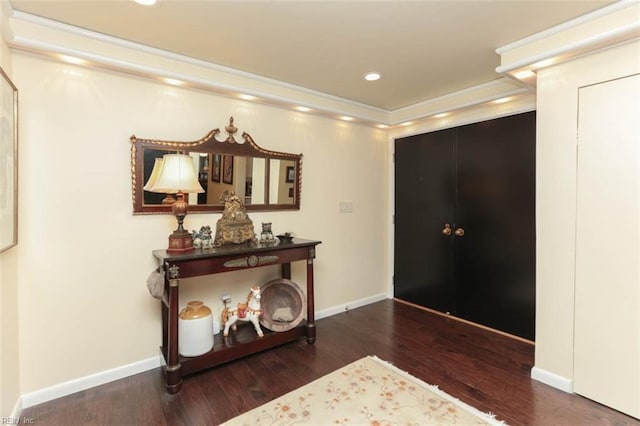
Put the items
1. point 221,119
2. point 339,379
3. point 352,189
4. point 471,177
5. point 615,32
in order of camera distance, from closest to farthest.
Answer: point 615,32, point 339,379, point 221,119, point 471,177, point 352,189

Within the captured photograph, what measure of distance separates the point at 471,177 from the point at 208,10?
282cm

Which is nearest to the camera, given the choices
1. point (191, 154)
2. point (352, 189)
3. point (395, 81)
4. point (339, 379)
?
point (339, 379)

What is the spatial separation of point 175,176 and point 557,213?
107 inches

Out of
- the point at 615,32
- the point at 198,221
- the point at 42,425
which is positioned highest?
the point at 615,32

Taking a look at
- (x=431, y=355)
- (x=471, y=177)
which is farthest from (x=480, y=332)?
(x=471, y=177)

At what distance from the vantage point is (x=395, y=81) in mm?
3000

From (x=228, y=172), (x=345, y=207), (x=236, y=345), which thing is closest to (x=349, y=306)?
(x=345, y=207)

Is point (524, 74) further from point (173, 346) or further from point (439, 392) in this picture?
point (173, 346)

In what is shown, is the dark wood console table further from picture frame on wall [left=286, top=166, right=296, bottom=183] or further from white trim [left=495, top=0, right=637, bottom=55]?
white trim [left=495, top=0, right=637, bottom=55]

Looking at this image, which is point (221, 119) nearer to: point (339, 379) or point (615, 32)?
point (339, 379)

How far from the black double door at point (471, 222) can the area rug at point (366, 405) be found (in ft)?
4.70

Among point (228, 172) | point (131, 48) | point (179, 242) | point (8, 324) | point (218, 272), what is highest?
point (131, 48)

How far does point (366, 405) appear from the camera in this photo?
202cm

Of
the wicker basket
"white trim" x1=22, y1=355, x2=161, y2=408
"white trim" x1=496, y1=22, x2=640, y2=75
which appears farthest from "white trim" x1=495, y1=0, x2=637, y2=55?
"white trim" x1=22, y1=355, x2=161, y2=408
